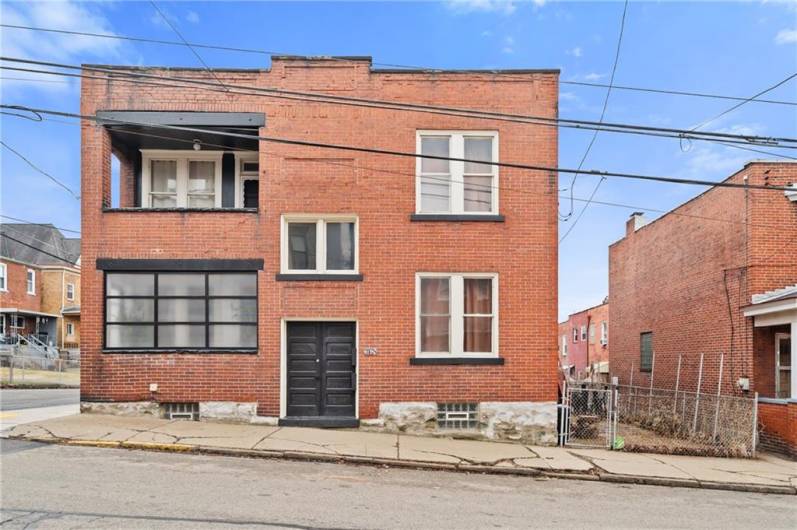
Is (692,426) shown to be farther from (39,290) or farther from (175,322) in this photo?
(39,290)

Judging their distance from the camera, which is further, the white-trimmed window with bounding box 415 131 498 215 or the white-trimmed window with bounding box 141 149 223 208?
the white-trimmed window with bounding box 141 149 223 208

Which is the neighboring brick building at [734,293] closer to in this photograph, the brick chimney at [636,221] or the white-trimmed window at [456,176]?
the brick chimney at [636,221]

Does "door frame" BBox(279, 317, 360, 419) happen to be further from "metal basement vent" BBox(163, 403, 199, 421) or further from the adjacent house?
the adjacent house

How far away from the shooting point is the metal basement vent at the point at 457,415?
1205cm

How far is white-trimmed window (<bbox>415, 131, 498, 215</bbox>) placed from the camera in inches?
490

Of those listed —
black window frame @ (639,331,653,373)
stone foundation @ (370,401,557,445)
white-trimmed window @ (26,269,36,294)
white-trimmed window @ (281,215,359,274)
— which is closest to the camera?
stone foundation @ (370,401,557,445)

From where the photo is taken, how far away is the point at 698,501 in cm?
839

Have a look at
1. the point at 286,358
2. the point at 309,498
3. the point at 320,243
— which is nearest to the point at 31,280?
the point at 286,358

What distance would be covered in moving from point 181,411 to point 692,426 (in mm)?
12290

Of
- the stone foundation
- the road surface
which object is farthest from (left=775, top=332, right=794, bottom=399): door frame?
the stone foundation

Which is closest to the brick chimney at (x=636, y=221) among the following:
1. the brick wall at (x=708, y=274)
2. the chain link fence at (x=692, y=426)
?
the brick wall at (x=708, y=274)

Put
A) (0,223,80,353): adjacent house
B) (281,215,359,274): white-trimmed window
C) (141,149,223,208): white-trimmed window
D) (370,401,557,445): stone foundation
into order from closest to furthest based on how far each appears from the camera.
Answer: (370,401,557,445): stone foundation → (281,215,359,274): white-trimmed window → (141,149,223,208): white-trimmed window → (0,223,80,353): adjacent house

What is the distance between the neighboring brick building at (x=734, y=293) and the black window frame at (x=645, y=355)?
11 centimetres

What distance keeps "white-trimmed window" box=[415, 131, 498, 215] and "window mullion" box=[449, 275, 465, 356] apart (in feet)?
5.11
